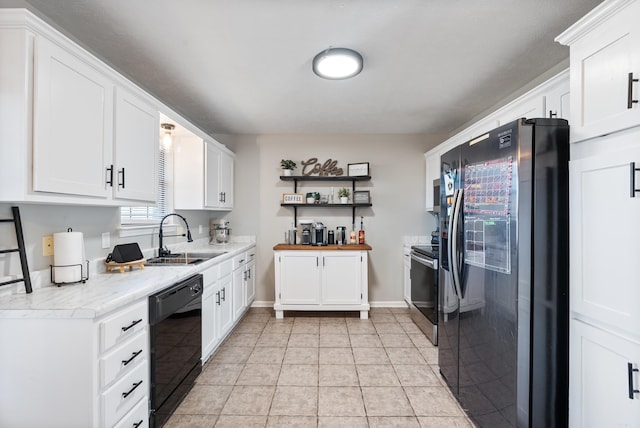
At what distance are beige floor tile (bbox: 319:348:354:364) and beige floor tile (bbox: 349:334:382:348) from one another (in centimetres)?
17

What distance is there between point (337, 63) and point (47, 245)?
216cm

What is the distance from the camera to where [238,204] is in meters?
4.29

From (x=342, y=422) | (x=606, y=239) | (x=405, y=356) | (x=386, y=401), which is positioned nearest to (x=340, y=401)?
(x=342, y=422)

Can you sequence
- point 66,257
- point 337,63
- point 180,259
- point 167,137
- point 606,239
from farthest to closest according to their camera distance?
point 167,137 < point 180,259 < point 337,63 < point 66,257 < point 606,239

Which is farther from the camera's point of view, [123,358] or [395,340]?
[395,340]

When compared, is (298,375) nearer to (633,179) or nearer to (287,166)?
(633,179)

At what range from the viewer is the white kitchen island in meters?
3.75

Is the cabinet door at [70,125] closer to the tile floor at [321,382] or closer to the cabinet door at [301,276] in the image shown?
the tile floor at [321,382]

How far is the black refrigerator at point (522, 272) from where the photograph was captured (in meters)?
1.40

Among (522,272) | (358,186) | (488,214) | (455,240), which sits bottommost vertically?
(522,272)

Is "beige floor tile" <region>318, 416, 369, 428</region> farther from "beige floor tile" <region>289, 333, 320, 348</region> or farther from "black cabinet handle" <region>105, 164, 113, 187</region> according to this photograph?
"black cabinet handle" <region>105, 164, 113, 187</region>

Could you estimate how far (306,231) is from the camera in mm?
4105

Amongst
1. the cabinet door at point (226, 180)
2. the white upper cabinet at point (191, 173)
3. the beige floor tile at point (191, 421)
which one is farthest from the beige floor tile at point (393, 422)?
the cabinet door at point (226, 180)

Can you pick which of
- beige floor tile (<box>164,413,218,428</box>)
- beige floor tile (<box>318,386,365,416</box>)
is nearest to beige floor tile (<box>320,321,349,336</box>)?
beige floor tile (<box>318,386,365,416</box>)
